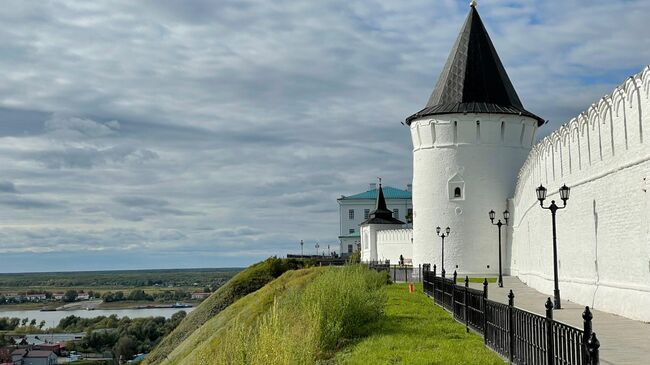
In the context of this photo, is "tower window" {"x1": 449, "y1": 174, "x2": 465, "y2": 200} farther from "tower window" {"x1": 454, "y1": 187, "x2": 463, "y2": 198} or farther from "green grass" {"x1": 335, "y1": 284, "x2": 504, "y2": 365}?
"green grass" {"x1": 335, "y1": 284, "x2": 504, "y2": 365}

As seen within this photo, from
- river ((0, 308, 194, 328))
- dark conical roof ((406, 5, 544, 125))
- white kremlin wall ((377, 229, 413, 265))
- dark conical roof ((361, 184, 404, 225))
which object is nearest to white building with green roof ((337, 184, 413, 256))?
dark conical roof ((361, 184, 404, 225))

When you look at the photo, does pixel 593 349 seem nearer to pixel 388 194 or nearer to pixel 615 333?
pixel 615 333

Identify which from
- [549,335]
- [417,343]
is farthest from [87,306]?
[549,335]

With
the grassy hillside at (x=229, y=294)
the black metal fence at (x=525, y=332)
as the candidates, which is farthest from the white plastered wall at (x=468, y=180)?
the black metal fence at (x=525, y=332)

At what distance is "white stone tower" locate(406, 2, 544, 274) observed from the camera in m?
32.0

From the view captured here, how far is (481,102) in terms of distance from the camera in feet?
107

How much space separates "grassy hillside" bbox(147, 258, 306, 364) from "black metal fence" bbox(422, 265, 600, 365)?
17.2 m

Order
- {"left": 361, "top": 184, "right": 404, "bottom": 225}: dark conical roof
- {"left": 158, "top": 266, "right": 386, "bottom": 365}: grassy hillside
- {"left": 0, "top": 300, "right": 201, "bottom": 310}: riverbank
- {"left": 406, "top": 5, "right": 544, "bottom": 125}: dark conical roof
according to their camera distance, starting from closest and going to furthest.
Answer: {"left": 158, "top": 266, "right": 386, "bottom": 365}: grassy hillside
{"left": 406, "top": 5, "right": 544, "bottom": 125}: dark conical roof
{"left": 361, "top": 184, "right": 404, "bottom": 225}: dark conical roof
{"left": 0, "top": 300, "right": 201, "bottom": 310}: riverbank

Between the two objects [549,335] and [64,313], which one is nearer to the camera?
[549,335]

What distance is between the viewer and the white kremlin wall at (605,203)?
39.1 ft

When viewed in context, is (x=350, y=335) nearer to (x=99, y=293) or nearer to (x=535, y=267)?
(x=535, y=267)

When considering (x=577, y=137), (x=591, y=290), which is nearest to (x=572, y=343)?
(x=591, y=290)

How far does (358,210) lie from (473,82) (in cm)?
4379

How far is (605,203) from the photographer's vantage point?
45.8 ft
